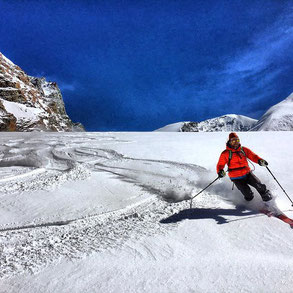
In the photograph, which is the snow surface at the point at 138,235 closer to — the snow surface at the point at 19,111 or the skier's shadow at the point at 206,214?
the skier's shadow at the point at 206,214

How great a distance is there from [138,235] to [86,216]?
107 centimetres

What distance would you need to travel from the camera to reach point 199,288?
1786 mm

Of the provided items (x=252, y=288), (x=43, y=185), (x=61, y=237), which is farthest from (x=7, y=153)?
(x=252, y=288)

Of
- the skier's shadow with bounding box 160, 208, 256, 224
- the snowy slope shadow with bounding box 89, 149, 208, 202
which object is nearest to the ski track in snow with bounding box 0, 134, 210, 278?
the snowy slope shadow with bounding box 89, 149, 208, 202

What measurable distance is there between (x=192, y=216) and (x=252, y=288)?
5.05 ft

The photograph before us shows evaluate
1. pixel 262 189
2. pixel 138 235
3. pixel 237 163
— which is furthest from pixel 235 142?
pixel 138 235

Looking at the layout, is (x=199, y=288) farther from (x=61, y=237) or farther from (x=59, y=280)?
(x=61, y=237)

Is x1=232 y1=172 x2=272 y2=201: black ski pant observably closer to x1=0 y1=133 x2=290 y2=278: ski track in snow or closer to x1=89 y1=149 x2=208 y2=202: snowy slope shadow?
x1=0 y1=133 x2=290 y2=278: ski track in snow

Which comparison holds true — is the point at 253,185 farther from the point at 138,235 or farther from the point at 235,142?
the point at 138,235

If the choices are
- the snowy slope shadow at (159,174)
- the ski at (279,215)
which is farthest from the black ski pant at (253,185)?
the snowy slope shadow at (159,174)

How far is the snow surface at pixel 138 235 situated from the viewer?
1.89 m

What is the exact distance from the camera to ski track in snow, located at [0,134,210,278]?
2.41 metres

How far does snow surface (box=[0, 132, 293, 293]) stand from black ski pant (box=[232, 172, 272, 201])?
18cm

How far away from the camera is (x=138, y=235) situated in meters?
2.71
